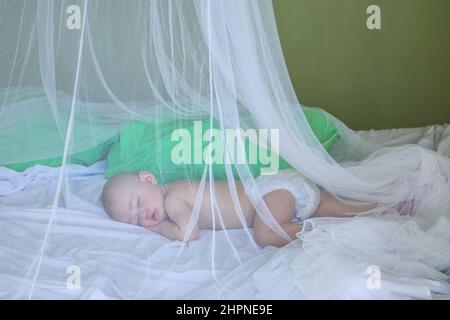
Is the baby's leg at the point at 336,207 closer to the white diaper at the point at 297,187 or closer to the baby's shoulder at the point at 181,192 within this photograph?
the white diaper at the point at 297,187

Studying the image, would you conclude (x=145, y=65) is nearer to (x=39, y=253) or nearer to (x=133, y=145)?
(x=133, y=145)

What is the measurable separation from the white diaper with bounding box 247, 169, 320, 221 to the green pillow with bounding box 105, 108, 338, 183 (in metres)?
0.03

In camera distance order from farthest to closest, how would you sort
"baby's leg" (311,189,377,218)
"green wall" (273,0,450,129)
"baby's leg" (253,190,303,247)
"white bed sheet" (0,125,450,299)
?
1. "green wall" (273,0,450,129)
2. "baby's leg" (311,189,377,218)
3. "baby's leg" (253,190,303,247)
4. "white bed sheet" (0,125,450,299)

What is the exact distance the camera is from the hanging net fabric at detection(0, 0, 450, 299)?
1700 millimetres

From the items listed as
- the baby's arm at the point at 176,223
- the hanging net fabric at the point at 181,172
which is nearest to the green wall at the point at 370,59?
the hanging net fabric at the point at 181,172

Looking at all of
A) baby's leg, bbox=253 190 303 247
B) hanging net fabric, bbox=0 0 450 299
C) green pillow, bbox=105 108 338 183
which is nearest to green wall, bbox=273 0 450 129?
hanging net fabric, bbox=0 0 450 299

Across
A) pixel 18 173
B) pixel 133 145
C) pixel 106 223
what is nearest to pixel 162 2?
pixel 133 145

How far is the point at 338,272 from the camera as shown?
1.60 m

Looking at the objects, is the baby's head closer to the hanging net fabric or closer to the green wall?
the hanging net fabric

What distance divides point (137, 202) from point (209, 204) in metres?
0.28

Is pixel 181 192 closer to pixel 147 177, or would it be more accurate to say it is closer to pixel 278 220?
pixel 147 177

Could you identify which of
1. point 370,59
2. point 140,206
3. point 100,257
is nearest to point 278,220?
point 140,206

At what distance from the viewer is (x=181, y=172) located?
2.06m

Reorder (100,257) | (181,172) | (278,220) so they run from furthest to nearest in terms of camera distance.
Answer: (181,172), (278,220), (100,257)
